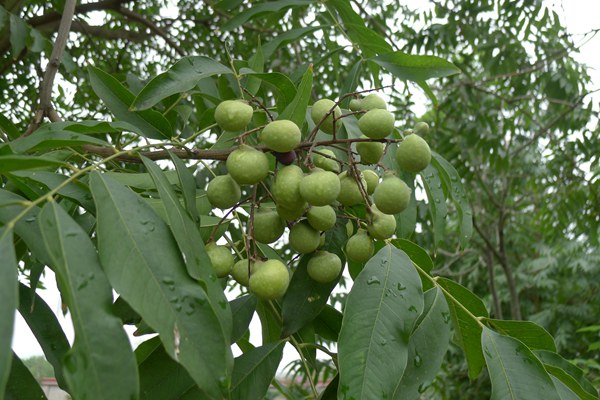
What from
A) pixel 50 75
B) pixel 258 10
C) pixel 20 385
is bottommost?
pixel 20 385

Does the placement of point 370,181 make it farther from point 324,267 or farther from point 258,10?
point 258,10

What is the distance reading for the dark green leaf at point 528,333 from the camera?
3.19 ft

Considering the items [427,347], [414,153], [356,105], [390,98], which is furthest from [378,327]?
[390,98]

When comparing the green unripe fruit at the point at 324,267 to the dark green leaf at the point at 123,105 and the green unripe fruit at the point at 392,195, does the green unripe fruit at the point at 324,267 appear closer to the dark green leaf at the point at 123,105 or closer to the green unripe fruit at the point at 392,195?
the green unripe fruit at the point at 392,195

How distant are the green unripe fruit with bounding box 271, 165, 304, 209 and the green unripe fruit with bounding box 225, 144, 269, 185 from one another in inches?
1.0

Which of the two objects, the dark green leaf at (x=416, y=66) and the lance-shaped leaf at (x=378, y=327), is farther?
the dark green leaf at (x=416, y=66)

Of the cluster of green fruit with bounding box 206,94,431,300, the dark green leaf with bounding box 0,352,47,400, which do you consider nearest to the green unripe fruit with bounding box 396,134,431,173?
the cluster of green fruit with bounding box 206,94,431,300

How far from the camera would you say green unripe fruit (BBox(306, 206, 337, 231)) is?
0.90 metres

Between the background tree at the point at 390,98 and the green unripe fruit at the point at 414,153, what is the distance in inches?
5.7

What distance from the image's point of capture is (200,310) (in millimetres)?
668

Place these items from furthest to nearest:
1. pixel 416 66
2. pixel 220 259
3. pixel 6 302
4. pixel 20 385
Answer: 1. pixel 416 66
2. pixel 220 259
3. pixel 20 385
4. pixel 6 302

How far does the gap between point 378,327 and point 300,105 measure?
1.19 feet

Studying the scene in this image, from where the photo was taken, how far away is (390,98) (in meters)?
3.79

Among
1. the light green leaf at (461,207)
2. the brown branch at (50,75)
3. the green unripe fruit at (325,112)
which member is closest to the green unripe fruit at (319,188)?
the green unripe fruit at (325,112)
